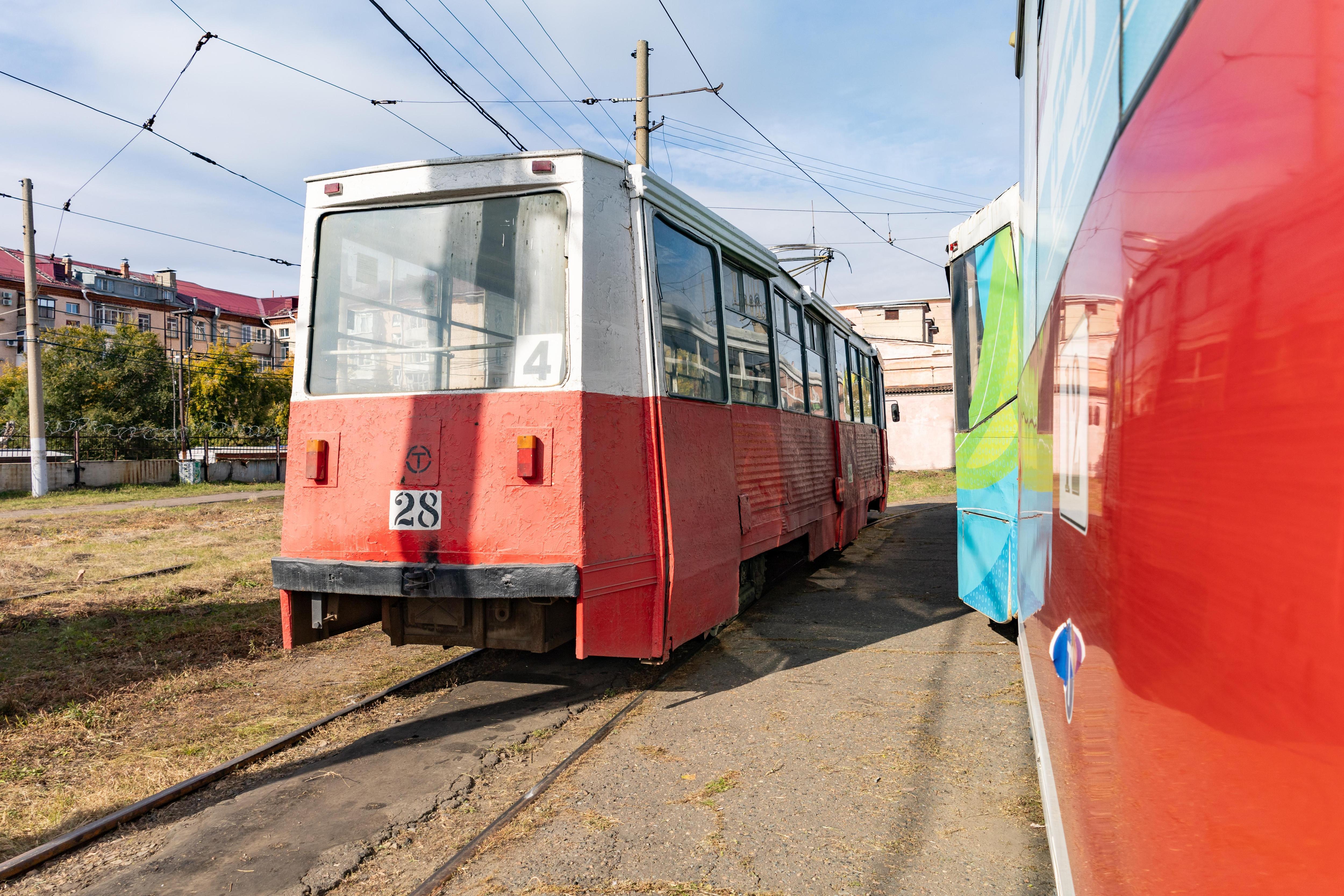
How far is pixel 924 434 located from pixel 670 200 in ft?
103

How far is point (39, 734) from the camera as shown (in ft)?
15.7

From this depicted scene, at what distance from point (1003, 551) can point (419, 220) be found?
4.56 meters

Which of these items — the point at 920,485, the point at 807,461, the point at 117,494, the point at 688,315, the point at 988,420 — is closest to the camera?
the point at 688,315

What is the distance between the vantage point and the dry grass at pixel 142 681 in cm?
416

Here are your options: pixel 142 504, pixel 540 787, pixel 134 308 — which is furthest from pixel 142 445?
pixel 134 308

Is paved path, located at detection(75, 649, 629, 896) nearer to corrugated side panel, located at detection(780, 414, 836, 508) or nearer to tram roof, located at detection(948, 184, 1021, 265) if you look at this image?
corrugated side panel, located at detection(780, 414, 836, 508)

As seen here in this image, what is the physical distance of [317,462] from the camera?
17.1 ft

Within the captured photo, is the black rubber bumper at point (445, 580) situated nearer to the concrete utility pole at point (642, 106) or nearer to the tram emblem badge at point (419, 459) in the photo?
the tram emblem badge at point (419, 459)

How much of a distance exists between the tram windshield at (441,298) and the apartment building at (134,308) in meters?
53.8

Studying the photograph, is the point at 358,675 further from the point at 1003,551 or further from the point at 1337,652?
the point at 1337,652

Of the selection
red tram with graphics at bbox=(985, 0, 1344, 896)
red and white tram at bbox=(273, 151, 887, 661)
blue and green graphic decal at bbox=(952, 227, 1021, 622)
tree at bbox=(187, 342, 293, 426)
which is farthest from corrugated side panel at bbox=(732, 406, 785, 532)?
tree at bbox=(187, 342, 293, 426)

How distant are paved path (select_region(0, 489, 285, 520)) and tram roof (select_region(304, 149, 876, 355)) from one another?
42.7 ft

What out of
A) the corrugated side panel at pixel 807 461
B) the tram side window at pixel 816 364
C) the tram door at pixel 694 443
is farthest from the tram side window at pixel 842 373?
the tram door at pixel 694 443

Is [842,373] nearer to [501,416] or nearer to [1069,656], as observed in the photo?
[501,416]
